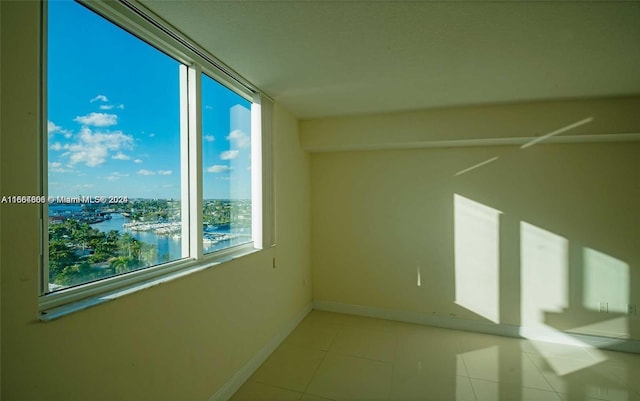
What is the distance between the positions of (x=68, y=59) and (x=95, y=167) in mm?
490

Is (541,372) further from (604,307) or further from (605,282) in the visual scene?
(605,282)

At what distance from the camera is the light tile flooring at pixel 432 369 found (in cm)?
222

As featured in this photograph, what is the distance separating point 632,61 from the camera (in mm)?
1999

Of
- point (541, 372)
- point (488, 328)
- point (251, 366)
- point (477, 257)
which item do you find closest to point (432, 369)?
point (541, 372)

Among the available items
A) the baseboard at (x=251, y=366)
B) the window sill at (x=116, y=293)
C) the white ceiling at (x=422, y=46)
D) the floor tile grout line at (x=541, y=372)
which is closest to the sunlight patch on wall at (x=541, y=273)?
the floor tile grout line at (x=541, y=372)

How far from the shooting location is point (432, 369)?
8.31 feet

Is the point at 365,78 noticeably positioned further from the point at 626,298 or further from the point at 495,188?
the point at 626,298

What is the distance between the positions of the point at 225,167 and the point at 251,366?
1754mm

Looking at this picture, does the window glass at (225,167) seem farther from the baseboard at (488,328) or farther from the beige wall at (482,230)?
the baseboard at (488,328)

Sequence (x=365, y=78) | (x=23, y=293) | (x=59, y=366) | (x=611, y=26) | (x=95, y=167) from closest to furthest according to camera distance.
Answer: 1. (x=23, y=293)
2. (x=59, y=366)
3. (x=95, y=167)
4. (x=611, y=26)
5. (x=365, y=78)

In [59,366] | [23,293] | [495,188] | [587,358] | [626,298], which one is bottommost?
[587,358]

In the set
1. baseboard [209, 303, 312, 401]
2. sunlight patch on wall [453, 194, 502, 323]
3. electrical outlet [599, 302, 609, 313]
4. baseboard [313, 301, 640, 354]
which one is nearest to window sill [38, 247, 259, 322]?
baseboard [209, 303, 312, 401]

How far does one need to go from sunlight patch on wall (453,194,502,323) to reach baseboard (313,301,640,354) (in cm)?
15

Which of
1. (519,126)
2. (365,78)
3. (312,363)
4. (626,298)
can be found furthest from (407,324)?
(365,78)
